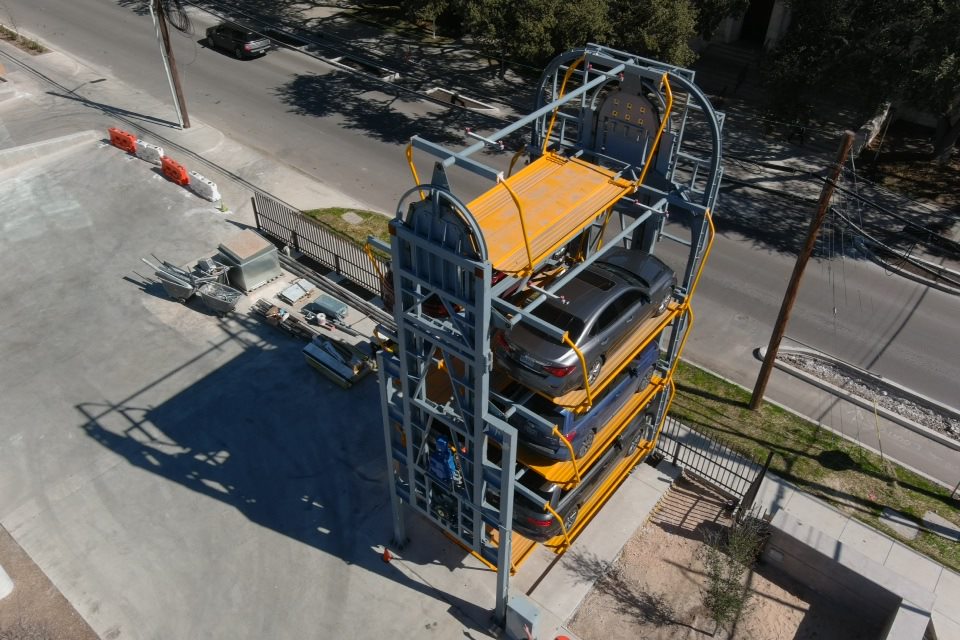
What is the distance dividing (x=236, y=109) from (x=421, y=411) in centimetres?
2347

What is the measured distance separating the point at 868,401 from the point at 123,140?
24.9 metres

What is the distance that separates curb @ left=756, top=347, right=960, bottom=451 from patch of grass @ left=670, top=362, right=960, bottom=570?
1.59 meters

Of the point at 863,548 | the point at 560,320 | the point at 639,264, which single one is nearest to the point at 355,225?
the point at 639,264

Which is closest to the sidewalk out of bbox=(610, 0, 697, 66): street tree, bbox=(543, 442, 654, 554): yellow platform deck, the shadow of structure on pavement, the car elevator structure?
bbox=(543, 442, 654, 554): yellow platform deck

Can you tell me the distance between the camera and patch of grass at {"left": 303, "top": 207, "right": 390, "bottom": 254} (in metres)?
21.8

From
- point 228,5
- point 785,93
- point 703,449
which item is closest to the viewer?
point 703,449

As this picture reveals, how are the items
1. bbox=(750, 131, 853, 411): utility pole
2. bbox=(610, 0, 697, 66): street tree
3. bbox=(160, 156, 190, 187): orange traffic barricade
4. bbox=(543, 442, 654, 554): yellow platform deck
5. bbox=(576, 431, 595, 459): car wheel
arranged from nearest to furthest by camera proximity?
bbox=(576, 431, 595, 459): car wheel
bbox=(543, 442, 654, 554): yellow platform deck
bbox=(750, 131, 853, 411): utility pole
bbox=(160, 156, 190, 187): orange traffic barricade
bbox=(610, 0, 697, 66): street tree

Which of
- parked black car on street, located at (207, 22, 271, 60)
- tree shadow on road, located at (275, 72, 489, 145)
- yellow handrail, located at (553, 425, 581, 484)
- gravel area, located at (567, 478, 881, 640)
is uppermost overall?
yellow handrail, located at (553, 425, 581, 484)

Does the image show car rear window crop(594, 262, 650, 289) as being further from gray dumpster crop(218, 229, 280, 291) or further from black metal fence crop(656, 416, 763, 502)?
gray dumpster crop(218, 229, 280, 291)

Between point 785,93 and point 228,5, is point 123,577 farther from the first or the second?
point 228,5

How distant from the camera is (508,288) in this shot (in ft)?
31.4

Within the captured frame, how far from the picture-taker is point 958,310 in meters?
20.4

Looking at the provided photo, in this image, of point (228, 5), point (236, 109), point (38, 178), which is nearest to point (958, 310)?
point (236, 109)

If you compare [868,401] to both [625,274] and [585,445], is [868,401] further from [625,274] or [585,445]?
[585,445]
